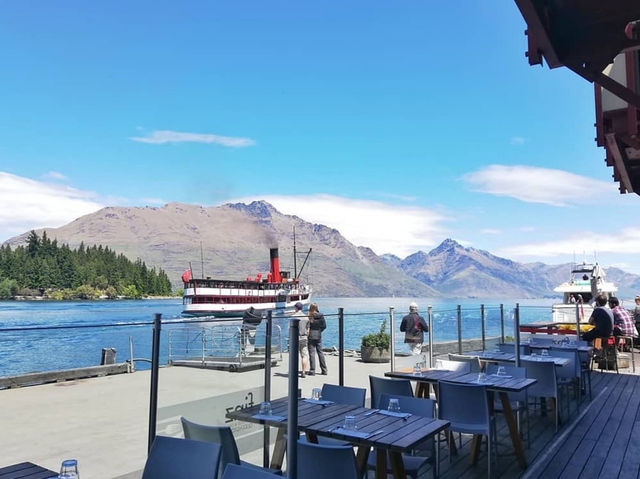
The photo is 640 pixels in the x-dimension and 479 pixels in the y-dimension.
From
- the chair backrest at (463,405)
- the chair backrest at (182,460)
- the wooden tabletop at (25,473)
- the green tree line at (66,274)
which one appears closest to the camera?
the wooden tabletop at (25,473)

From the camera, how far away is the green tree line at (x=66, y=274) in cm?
10575

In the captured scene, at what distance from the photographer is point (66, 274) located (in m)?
110

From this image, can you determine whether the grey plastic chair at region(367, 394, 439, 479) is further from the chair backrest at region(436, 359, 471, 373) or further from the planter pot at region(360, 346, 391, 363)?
the planter pot at region(360, 346, 391, 363)

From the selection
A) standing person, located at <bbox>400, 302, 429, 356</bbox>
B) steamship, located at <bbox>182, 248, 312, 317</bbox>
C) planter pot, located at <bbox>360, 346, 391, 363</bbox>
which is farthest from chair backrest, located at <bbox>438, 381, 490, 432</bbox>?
steamship, located at <bbox>182, 248, 312, 317</bbox>

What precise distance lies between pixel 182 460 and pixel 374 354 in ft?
35.9

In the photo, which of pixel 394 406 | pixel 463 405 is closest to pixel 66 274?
pixel 463 405

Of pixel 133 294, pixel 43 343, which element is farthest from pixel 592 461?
pixel 133 294

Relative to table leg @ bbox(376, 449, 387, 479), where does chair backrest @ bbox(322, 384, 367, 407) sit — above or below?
above

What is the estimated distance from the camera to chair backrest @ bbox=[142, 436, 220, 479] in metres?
2.61

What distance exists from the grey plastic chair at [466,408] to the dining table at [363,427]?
3.09 ft

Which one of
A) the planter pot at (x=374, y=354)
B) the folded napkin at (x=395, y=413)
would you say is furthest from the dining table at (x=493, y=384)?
the planter pot at (x=374, y=354)

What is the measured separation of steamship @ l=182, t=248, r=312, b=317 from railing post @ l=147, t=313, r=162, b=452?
51.7 metres

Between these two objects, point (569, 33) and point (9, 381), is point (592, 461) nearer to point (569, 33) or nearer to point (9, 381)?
point (569, 33)

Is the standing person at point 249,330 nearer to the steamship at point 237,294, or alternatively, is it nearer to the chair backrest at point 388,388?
the chair backrest at point 388,388
